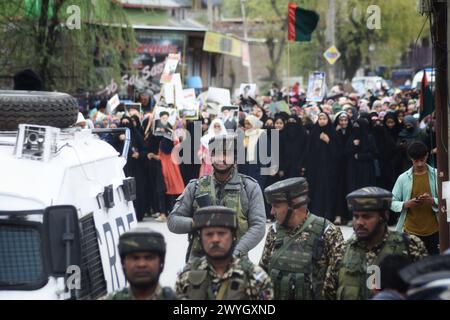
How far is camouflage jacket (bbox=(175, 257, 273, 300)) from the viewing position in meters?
6.08

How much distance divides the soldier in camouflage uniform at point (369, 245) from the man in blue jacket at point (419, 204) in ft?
10.7

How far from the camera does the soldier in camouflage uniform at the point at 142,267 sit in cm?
561

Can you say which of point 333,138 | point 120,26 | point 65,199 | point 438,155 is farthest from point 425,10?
point 120,26

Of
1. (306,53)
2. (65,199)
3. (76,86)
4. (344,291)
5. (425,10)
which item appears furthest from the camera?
(306,53)

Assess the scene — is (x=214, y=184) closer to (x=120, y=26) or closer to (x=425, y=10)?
(x=425, y=10)

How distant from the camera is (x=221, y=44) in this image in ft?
145

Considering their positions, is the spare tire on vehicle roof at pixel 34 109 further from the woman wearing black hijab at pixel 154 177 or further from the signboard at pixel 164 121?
the woman wearing black hijab at pixel 154 177

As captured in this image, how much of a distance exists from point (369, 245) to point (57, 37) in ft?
55.1

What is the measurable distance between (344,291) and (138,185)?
12.3 m

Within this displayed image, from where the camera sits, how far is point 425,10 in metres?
9.93

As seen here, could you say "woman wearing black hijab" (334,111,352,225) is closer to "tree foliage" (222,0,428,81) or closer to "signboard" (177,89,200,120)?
"signboard" (177,89,200,120)

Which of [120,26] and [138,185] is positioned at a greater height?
[120,26]

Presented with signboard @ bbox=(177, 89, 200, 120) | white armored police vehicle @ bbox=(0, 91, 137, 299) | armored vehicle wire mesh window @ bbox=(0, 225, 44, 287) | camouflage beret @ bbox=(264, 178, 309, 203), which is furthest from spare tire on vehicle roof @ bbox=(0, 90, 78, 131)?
signboard @ bbox=(177, 89, 200, 120)

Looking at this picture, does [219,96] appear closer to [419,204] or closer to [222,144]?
[419,204]
